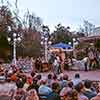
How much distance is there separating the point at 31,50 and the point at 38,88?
28593mm

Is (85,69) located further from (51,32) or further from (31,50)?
(51,32)

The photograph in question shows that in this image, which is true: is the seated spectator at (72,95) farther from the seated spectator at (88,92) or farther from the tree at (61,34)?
the tree at (61,34)

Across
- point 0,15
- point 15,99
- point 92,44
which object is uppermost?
point 0,15

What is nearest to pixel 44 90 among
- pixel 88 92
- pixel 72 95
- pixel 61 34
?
pixel 88 92

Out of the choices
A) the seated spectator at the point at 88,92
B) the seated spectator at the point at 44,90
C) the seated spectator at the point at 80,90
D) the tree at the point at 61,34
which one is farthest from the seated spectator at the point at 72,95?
the tree at the point at 61,34

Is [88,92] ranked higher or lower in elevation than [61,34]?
lower

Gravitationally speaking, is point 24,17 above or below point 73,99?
above

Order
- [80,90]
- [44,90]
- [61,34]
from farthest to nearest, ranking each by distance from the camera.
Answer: [61,34], [44,90], [80,90]

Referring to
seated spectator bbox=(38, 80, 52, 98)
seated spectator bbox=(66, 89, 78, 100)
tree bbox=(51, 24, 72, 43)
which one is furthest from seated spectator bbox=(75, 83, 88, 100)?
tree bbox=(51, 24, 72, 43)

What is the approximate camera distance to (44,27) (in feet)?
193

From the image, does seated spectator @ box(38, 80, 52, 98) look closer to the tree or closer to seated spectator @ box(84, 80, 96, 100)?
seated spectator @ box(84, 80, 96, 100)

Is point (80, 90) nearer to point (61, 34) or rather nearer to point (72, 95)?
point (72, 95)

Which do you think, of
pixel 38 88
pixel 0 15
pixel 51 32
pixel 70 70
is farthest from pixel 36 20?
pixel 38 88

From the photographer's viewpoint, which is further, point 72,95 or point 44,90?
point 44,90
